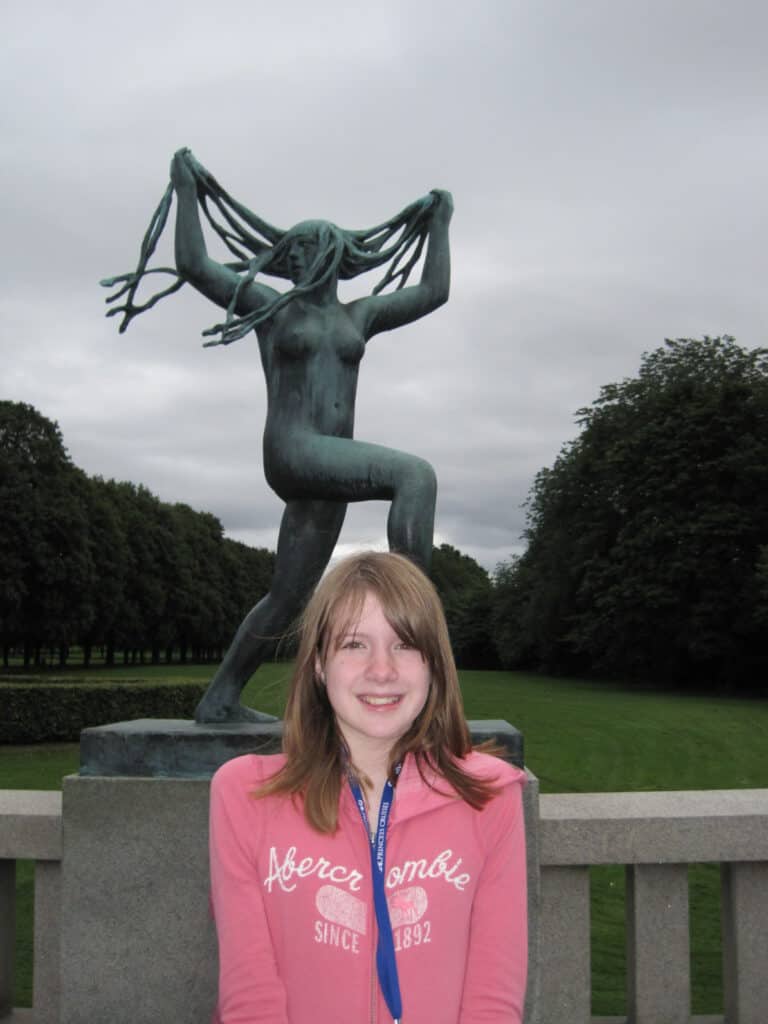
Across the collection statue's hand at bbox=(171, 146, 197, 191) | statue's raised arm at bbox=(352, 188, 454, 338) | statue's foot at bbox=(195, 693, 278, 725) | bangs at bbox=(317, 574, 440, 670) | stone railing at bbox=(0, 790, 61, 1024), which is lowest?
stone railing at bbox=(0, 790, 61, 1024)

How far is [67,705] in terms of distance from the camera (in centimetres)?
1639

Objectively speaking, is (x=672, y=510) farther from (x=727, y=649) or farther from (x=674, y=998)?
(x=674, y=998)

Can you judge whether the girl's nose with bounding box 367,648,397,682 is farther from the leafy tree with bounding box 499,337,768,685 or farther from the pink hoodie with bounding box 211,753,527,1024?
the leafy tree with bounding box 499,337,768,685

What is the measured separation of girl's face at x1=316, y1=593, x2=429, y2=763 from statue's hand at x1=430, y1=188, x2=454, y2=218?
256 centimetres

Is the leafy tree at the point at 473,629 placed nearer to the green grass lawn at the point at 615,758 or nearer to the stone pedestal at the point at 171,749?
the green grass lawn at the point at 615,758

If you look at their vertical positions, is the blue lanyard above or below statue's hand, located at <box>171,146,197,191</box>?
below

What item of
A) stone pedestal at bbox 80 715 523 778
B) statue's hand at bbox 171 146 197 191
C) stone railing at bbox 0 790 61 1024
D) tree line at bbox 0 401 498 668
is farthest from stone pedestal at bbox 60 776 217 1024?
tree line at bbox 0 401 498 668

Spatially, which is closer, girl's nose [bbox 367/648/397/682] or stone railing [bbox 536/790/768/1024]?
girl's nose [bbox 367/648/397/682]

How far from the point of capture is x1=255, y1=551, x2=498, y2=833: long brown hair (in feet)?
7.68

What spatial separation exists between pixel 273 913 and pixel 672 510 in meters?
33.4

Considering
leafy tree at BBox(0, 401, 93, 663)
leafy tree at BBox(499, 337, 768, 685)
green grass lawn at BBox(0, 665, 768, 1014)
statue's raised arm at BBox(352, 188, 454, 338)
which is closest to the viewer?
statue's raised arm at BBox(352, 188, 454, 338)

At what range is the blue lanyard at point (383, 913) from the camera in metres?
2.12

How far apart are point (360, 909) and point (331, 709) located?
52 centimetres

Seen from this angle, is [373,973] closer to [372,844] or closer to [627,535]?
[372,844]
